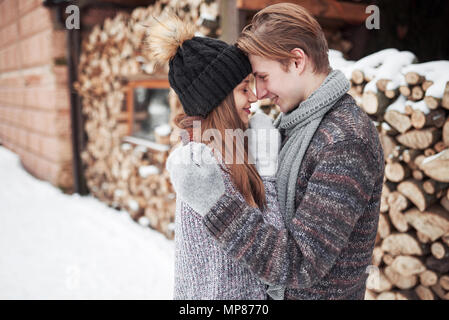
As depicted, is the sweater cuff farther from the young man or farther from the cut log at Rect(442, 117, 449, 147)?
the cut log at Rect(442, 117, 449, 147)

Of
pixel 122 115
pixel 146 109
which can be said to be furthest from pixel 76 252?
pixel 146 109

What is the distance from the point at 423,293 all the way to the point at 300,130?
1552 mm

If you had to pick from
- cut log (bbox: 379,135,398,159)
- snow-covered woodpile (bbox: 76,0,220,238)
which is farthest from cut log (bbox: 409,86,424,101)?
snow-covered woodpile (bbox: 76,0,220,238)

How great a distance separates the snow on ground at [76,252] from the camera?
303cm

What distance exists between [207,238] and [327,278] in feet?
1.43

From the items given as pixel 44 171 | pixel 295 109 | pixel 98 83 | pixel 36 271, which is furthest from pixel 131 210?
pixel 295 109

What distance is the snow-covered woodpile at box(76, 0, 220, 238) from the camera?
3.60m

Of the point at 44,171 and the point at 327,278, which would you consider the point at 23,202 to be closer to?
the point at 44,171

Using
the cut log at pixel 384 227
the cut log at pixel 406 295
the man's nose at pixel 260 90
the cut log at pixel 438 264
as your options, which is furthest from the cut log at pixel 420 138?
the man's nose at pixel 260 90

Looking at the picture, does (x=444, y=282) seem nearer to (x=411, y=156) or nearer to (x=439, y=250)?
(x=439, y=250)

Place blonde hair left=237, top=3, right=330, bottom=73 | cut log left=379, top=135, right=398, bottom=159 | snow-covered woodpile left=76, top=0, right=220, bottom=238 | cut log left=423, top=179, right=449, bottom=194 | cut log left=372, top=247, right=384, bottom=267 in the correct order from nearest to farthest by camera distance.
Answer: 1. blonde hair left=237, top=3, right=330, bottom=73
2. cut log left=423, top=179, right=449, bottom=194
3. cut log left=379, top=135, right=398, bottom=159
4. cut log left=372, top=247, right=384, bottom=267
5. snow-covered woodpile left=76, top=0, right=220, bottom=238

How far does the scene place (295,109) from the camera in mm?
1290

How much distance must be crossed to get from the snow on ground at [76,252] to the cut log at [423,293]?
1864 mm

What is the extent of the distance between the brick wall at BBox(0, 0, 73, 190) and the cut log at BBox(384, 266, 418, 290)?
16.5 ft
